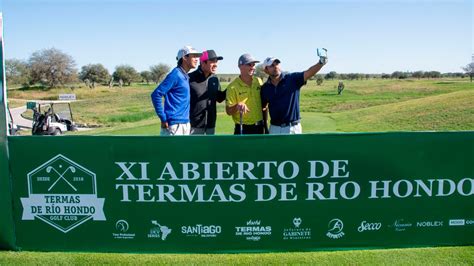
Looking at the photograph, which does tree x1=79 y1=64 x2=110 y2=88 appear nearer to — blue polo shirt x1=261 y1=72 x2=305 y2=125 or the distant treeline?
the distant treeline

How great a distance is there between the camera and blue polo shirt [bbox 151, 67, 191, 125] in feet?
14.8

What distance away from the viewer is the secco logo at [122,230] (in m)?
3.92

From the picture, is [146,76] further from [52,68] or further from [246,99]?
[246,99]

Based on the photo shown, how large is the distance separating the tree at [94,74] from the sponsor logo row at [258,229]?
4366cm

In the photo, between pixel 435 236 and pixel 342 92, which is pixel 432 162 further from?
pixel 342 92

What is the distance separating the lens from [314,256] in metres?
3.91

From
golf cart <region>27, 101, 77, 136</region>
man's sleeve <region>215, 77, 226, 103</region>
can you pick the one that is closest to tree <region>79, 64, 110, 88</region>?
golf cart <region>27, 101, 77, 136</region>

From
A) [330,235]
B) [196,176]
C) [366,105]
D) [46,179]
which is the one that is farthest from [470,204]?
[366,105]

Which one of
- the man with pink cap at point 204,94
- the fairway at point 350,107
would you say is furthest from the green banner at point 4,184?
the fairway at point 350,107

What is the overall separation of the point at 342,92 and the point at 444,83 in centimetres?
728

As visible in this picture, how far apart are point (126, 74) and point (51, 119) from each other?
93.5ft

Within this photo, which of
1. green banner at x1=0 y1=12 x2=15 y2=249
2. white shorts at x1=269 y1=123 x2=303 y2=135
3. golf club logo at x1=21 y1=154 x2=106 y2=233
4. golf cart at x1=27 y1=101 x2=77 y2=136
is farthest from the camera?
golf cart at x1=27 y1=101 x2=77 y2=136

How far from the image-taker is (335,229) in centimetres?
395

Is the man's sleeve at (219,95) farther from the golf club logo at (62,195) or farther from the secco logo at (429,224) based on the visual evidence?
the secco logo at (429,224)
